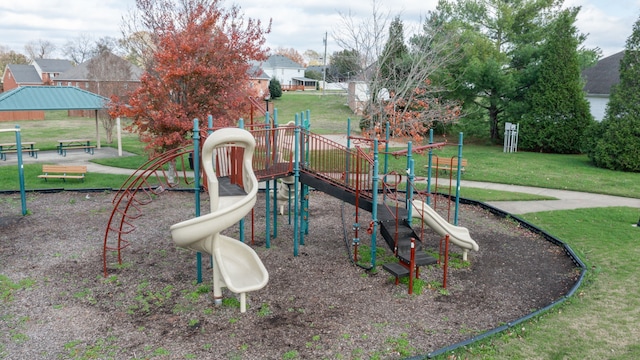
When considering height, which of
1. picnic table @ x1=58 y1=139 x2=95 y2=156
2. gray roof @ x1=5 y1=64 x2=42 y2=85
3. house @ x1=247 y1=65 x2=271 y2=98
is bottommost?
picnic table @ x1=58 y1=139 x2=95 y2=156

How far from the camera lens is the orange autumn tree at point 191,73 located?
14.2 metres

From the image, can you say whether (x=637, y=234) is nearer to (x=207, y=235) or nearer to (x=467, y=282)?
(x=467, y=282)

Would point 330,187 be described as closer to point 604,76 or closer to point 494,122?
point 494,122

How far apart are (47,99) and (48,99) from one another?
0.04 m

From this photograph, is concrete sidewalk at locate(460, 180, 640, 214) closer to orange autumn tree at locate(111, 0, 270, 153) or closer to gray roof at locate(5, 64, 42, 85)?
orange autumn tree at locate(111, 0, 270, 153)

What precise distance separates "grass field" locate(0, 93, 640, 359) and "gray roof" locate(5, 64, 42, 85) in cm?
3973

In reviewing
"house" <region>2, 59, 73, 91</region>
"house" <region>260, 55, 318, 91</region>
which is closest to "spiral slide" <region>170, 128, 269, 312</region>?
"house" <region>2, 59, 73, 91</region>

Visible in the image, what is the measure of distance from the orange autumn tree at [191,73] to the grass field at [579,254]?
3.45 m

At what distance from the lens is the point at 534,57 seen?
26.5 metres

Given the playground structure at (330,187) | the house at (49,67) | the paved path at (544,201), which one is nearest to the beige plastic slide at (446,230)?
the playground structure at (330,187)

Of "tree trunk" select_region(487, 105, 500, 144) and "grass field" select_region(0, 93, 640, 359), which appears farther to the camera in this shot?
"tree trunk" select_region(487, 105, 500, 144)

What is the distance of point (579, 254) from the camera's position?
10.1 meters

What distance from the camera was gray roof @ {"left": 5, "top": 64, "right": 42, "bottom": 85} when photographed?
191ft

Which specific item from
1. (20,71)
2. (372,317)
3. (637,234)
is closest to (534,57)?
(637,234)
